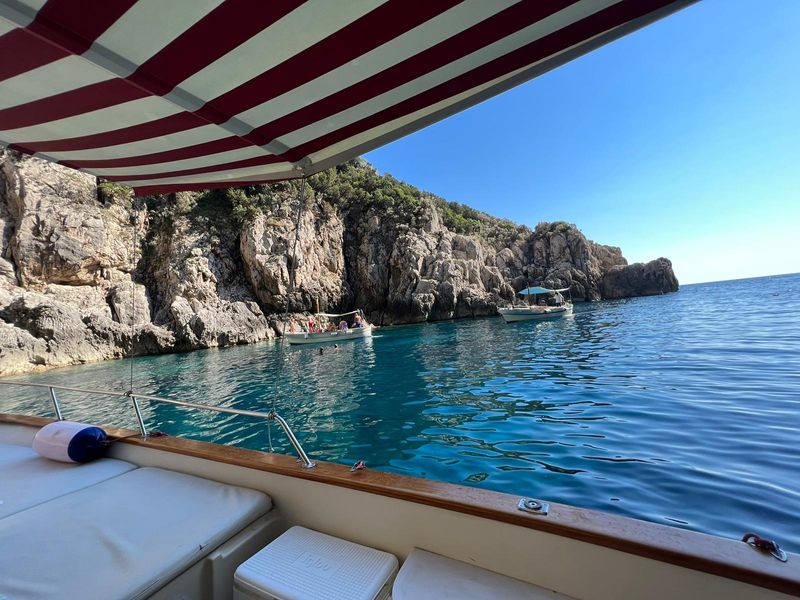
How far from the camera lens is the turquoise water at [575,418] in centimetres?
333

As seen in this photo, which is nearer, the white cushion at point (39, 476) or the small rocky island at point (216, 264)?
the white cushion at point (39, 476)

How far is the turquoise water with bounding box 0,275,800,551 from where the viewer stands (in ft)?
10.9

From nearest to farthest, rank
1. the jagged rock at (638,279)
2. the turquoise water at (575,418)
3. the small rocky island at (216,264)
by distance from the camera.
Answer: the turquoise water at (575,418) → the small rocky island at (216,264) → the jagged rock at (638,279)

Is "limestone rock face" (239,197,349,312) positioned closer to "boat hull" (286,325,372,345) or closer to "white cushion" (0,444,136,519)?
"boat hull" (286,325,372,345)

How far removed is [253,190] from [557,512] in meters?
34.8

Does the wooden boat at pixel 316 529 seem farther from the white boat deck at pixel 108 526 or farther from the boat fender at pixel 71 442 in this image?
the boat fender at pixel 71 442

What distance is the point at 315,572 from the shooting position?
146 centimetres

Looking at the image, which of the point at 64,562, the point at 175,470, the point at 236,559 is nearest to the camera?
the point at 64,562

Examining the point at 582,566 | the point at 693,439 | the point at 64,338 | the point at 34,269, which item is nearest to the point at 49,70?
the point at 582,566

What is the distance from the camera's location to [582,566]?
1286 mm

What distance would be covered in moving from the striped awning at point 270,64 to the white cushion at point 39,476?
7.52 feet

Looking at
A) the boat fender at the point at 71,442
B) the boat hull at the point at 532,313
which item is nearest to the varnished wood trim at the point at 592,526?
the boat fender at the point at 71,442

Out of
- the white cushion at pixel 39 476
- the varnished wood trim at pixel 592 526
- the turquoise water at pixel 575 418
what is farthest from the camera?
the turquoise water at pixel 575 418

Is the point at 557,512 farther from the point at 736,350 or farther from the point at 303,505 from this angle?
the point at 736,350
